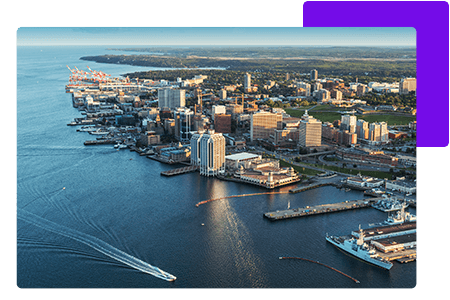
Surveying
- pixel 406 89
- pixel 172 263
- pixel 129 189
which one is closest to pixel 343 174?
pixel 129 189

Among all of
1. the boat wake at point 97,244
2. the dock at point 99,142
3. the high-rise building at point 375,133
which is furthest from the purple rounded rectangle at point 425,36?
the dock at point 99,142

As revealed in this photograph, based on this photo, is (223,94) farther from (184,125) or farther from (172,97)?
(184,125)

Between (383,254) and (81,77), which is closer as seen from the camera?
(383,254)

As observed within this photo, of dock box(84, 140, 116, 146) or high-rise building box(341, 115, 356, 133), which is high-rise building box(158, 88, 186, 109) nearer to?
dock box(84, 140, 116, 146)

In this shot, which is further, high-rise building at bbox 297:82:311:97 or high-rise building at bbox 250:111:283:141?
high-rise building at bbox 297:82:311:97

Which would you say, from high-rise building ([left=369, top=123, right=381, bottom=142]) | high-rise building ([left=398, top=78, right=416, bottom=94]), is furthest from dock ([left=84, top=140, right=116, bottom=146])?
high-rise building ([left=398, top=78, right=416, bottom=94])

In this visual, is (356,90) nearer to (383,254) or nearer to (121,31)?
(383,254)

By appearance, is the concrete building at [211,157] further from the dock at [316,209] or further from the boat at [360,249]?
the boat at [360,249]
